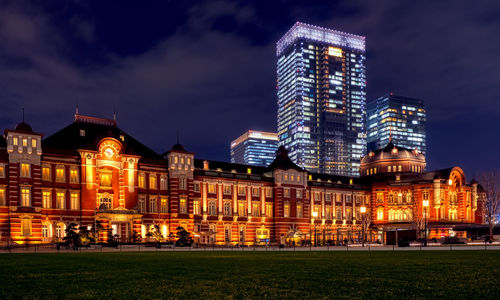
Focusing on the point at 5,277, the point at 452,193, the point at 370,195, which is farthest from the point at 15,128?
the point at 452,193

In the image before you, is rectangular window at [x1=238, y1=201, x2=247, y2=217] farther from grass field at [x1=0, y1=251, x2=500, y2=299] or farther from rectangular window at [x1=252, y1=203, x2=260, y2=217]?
grass field at [x1=0, y1=251, x2=500, y2=299]

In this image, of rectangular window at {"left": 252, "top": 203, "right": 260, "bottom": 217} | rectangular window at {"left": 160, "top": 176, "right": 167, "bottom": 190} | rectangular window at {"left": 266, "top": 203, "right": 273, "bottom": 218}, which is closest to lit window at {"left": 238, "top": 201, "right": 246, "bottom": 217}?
rectangular window at {"left": 252, "top": 203, "right": 260, "bottom": 217}

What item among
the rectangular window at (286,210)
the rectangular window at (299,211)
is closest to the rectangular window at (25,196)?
the rectangular window at (286,210)

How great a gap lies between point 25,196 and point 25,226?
12.6 ft

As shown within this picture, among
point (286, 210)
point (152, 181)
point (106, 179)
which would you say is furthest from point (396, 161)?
point (106, 179)

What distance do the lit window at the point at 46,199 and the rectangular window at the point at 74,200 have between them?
2762 millimetres

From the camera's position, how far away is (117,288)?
46.1ft

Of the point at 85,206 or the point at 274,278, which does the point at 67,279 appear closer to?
the point at 274,278

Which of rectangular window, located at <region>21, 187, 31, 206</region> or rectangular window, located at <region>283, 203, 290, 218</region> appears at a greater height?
rectangular window, located at <region>21, 187, 31, 206</region>

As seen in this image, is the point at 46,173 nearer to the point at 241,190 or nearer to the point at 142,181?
the point at 142,181

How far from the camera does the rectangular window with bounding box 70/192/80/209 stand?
66.9 m

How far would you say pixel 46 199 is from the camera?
65.1 metres

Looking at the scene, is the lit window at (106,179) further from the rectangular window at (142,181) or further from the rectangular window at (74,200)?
the rectangular window at (142,181)

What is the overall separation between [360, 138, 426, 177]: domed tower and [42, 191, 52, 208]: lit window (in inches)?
2963
